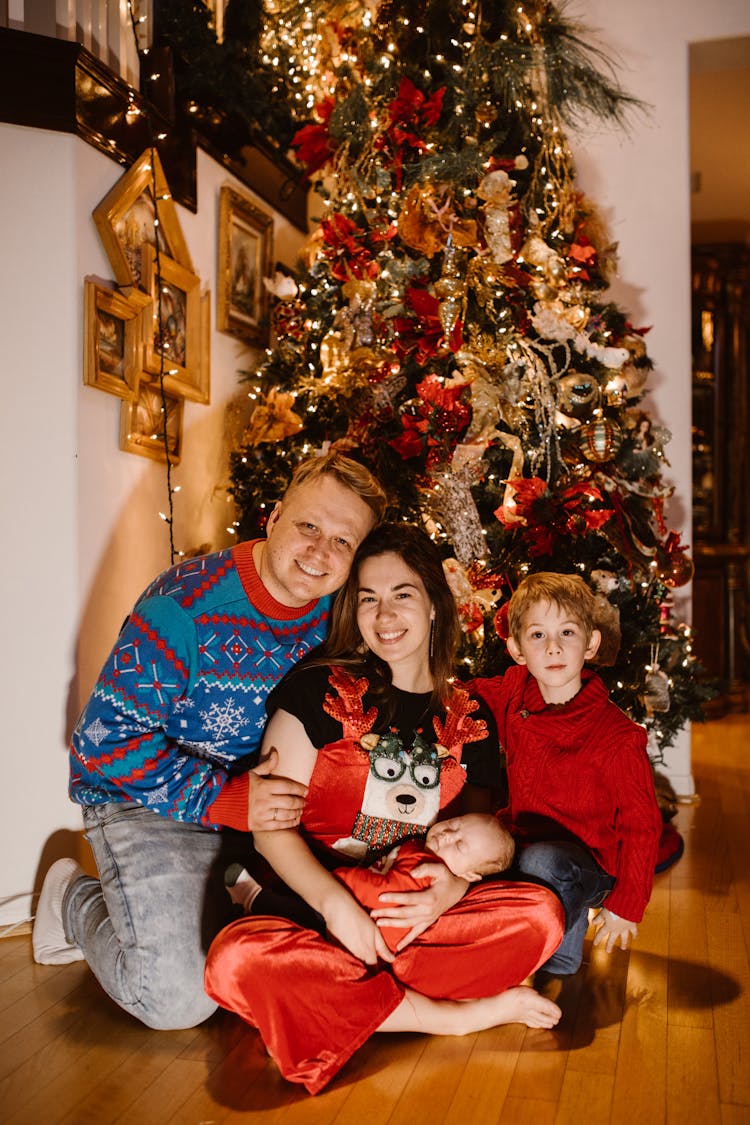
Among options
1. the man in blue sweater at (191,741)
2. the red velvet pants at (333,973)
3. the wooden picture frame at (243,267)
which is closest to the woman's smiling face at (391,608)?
the man in blue sweater at (191,741)

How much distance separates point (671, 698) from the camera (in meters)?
3.28

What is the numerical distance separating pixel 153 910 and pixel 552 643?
1.02 metres

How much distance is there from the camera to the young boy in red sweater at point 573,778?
208cm

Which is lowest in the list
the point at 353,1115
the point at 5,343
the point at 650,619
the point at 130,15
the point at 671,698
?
the point at 353,1115

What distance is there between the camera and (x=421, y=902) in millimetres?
1822

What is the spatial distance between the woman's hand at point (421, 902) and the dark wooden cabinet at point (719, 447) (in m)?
4.81

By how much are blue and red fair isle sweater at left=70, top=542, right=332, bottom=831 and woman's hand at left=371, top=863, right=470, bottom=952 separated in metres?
0.33

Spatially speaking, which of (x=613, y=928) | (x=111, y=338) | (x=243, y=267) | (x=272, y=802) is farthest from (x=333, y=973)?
(x=243, y=267)

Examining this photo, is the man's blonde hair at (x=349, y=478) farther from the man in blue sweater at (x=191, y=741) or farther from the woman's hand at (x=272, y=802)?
the woman's hand at (x=272, y=802)

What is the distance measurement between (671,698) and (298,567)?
1.77 m

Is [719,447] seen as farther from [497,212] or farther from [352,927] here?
[352,927]

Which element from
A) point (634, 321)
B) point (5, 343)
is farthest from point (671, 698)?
point (5, 343)

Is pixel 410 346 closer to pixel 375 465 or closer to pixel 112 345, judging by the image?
pixel 375 465

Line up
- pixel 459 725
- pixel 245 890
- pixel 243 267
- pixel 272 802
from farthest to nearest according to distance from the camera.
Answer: pixel 243 267
pixel 459 725
pixel 245 890
pixel 272 802
